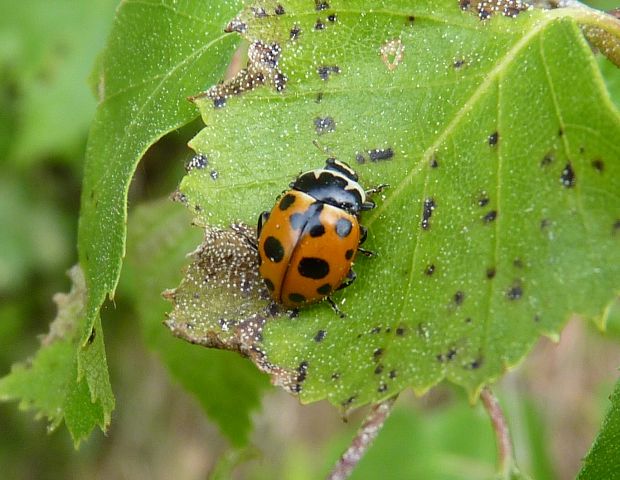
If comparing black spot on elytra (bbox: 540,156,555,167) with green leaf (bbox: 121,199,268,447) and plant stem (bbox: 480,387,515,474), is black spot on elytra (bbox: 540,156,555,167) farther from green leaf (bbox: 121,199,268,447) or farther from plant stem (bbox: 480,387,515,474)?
green leaf (bbox: 121,199,268,447)

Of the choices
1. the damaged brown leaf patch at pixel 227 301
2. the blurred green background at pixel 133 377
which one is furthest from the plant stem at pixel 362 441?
the blurred green background at pixel 133 377

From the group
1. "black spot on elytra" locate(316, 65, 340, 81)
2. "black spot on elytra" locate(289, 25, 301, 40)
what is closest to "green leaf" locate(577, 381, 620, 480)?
"black spot on elytra" locate(316, 65, 340, 81)

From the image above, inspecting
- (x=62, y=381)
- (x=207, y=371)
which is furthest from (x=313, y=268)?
(x=207, y=371)

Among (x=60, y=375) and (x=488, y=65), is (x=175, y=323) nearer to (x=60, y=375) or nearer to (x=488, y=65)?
(x=60, y=375)

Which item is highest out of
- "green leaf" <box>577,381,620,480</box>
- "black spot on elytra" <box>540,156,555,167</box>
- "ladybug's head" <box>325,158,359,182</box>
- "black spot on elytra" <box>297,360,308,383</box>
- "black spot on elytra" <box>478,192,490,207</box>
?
"black spot on elytra" <box>540,156,555,167</box>

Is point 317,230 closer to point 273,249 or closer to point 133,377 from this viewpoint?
point 273,249

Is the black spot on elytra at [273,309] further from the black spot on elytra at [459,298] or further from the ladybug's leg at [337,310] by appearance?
the black spot on elytra at [459,298]
